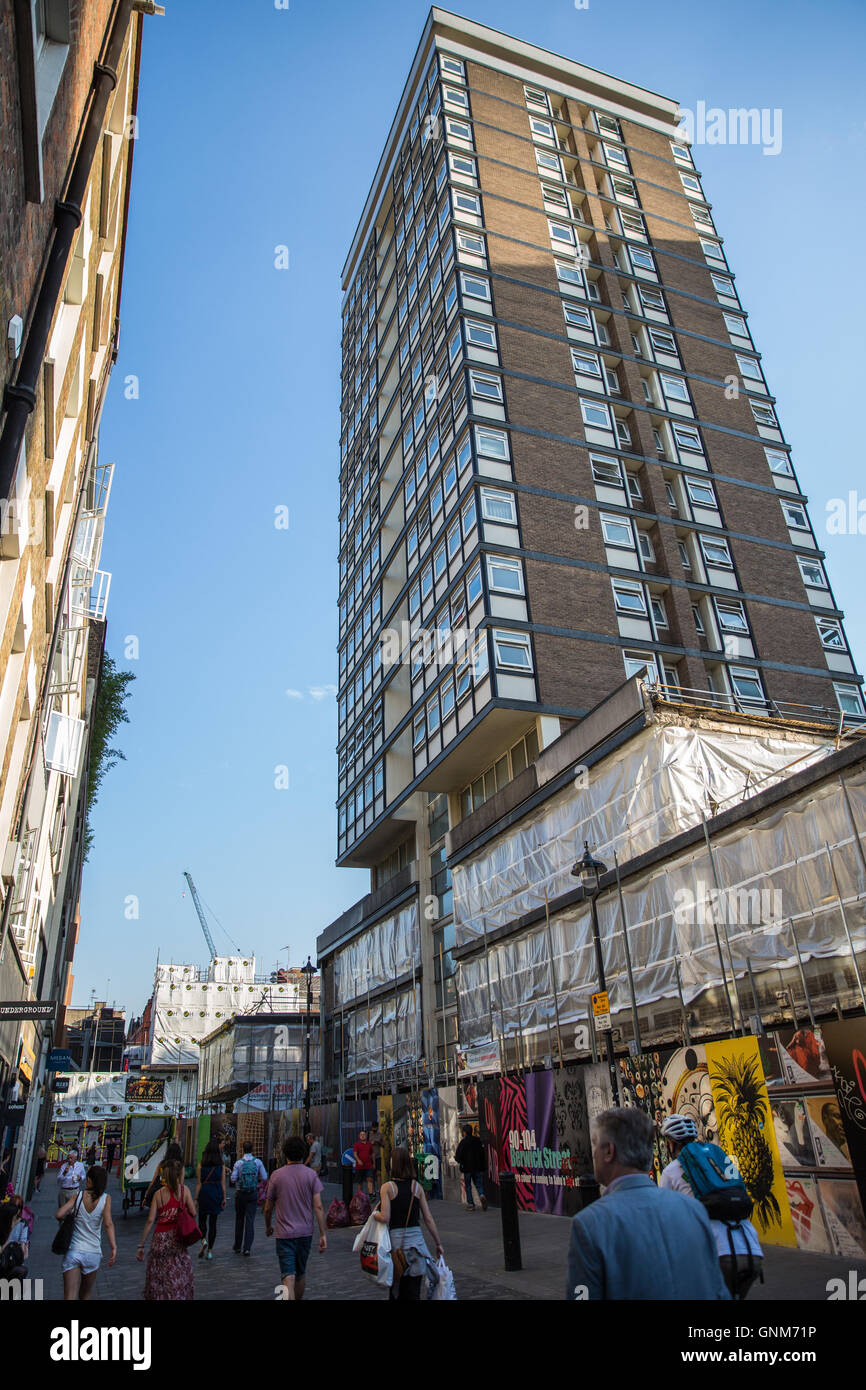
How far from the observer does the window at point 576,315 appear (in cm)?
3766

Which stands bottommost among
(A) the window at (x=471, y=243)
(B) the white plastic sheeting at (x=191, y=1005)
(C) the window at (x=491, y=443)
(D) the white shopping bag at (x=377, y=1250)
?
(D) the white shopping bag at (x=377, y=1250)

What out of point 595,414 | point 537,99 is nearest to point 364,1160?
point 595,414

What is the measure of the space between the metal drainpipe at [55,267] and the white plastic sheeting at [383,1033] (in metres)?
29.4

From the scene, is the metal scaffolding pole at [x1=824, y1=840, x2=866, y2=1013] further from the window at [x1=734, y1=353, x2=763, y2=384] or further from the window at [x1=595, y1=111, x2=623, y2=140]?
the window at [x1=595, y1=111, x2=623, y2=140]

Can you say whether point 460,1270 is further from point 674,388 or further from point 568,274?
point 568,274

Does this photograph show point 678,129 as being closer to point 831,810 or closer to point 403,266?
point 403,266

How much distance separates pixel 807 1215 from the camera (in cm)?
1054

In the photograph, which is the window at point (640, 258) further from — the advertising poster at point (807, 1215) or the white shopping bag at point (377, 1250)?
the white shopping bag at point (377, 1250)

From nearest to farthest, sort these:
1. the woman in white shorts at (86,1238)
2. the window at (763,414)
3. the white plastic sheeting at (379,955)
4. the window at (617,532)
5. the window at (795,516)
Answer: the woman in white shorts at (86,1238)
the window at (617,532)
the white plastic sheeting at (379,955)
the window at (795,516)
the window at (763,414)

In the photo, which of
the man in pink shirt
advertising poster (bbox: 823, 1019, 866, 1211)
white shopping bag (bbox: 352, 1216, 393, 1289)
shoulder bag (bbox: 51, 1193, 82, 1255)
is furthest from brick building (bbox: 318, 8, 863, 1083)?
white shopping bag (bbox: 352, 1216, 393, 1289)

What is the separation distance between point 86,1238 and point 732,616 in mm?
A: 30621

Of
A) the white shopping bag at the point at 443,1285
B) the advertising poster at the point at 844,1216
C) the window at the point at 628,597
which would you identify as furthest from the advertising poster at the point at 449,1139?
the window at the point at 628,597

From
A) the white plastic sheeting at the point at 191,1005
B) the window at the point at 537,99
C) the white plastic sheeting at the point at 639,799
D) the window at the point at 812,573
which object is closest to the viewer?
the white plastic sheeting at the point at 639,799

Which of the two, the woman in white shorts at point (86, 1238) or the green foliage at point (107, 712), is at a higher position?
the green foliage at point (107, 712)
